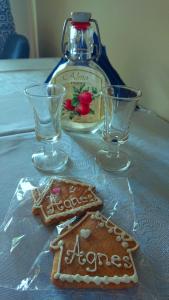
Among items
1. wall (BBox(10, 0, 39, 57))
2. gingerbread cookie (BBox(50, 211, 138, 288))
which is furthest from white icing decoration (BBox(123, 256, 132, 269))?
wall (BBox(10, 0, 39, 57))

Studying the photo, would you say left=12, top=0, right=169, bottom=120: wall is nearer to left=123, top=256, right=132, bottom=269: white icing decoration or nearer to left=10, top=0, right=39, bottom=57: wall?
left=123, top=256, right=132, bottom=269: white icing decoration

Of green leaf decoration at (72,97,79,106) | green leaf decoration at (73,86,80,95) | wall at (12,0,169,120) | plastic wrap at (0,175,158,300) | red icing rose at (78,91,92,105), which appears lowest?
plastic wrap at (0,175,158,300)

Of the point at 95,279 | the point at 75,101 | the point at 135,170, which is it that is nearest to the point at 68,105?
the point at 75,101

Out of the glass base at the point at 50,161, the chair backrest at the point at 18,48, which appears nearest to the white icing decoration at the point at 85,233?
the glass base at the point at 50,161

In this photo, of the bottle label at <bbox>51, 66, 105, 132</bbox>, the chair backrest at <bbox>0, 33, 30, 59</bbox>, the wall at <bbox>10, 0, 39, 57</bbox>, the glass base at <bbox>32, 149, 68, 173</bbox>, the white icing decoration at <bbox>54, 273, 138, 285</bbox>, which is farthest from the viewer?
the wall at <bbox>10, 0, 39, 57</bbox>

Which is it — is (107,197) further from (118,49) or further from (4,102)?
(118,49)

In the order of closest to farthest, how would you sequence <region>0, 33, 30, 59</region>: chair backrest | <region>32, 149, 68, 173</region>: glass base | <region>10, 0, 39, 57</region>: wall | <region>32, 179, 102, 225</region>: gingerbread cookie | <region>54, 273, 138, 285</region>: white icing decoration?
<region>54, 273, 138, 285</region>: white icing decoration < <region>32, 179, 102, 225</region>: gingerbread cookie < <region>32, 149, 68, 173</region>: glass base < <region>0, 33, 30, 59</region>: chair backrest < <region>10, 0, 39, 57</region>: wall

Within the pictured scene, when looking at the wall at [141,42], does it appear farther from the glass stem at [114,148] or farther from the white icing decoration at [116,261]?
the white icing decoration at [116,261]

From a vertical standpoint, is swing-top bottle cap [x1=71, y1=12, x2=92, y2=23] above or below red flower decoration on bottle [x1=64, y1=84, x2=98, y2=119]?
above
